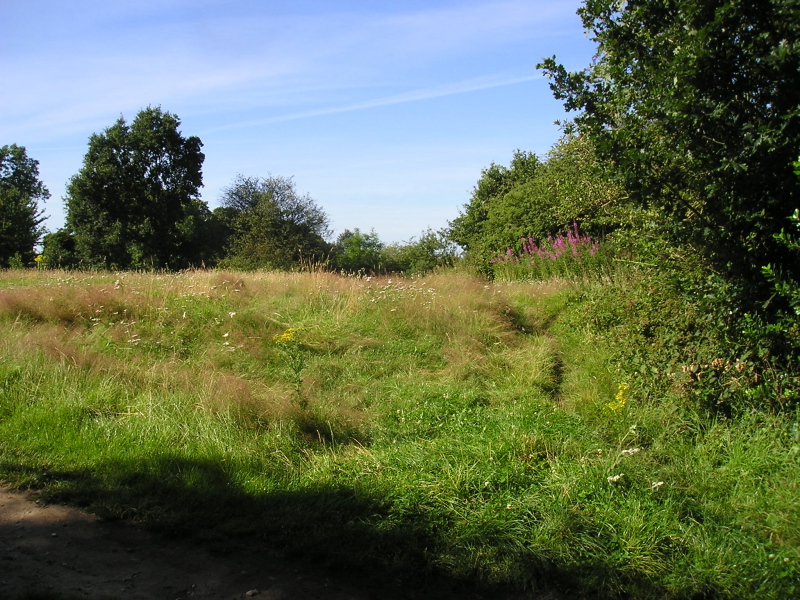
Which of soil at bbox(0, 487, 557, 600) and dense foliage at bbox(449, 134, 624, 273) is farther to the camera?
dense foliage at bbox(449, 134, 624, 273)

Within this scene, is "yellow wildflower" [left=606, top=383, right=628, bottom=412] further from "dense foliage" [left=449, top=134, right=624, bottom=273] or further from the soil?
the soil

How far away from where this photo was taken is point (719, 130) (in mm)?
4773

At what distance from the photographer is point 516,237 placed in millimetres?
18094

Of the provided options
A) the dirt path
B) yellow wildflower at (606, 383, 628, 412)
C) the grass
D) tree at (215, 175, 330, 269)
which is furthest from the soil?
tree at (215, 175, 330, 269)

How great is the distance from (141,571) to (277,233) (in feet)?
73.5

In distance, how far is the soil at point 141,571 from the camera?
11.1ft

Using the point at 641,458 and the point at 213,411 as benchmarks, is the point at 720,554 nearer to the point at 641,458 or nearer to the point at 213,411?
the point at 641,458

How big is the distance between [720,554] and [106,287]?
33.0 ft

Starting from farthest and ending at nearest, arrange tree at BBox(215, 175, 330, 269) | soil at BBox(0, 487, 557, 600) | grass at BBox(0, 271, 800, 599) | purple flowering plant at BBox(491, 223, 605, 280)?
tree at BBox(215, 175, 330, 269)
purple flowering plant at BBox(491, 223, 605, 280)
grass at BBox(0, 271, 800, 599)
soil at BBox(0, 487, 557, 600)

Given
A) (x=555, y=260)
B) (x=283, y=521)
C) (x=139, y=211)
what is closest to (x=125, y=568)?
(x=283, y=521)

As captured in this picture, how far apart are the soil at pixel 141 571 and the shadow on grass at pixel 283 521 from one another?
0.07 m

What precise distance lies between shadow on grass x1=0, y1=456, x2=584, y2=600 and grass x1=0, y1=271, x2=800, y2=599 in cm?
2

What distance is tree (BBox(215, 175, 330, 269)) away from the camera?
21969 mm

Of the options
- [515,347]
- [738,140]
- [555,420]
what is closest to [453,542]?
[555,420]
